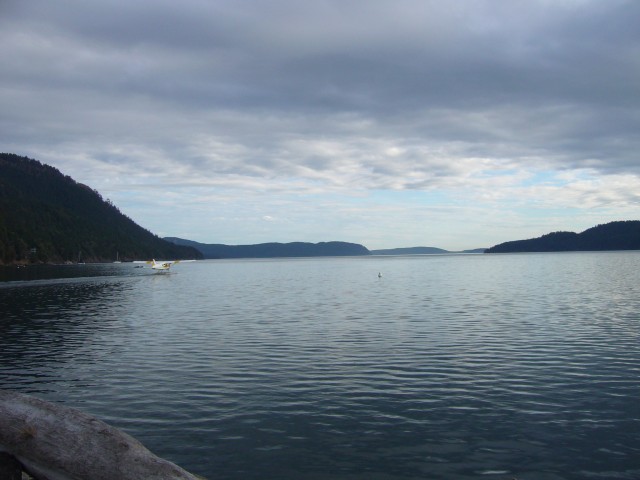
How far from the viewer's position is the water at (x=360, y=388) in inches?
673

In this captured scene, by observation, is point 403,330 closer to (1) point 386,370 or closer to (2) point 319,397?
(1) point 386,370

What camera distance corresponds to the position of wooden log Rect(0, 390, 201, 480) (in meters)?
9.95

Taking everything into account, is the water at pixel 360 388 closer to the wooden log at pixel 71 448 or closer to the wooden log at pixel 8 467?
the wooden log at pixel 8 467

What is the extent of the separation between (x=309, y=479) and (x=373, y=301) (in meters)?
56.7

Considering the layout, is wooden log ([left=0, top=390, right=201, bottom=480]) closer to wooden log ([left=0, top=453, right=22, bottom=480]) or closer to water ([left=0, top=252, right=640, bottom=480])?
wooden log ([left=0, top=453, right=22, bottom=480])

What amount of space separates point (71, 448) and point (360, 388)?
1699 centimetres

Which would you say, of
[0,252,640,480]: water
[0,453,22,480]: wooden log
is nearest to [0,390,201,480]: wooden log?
[0,453,22,480]: wooden log

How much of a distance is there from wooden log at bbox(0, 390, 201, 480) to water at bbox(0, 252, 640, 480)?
6.68m

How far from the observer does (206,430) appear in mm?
19844

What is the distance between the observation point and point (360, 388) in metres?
25.6

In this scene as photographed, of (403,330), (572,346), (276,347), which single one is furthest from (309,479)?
(403,330)


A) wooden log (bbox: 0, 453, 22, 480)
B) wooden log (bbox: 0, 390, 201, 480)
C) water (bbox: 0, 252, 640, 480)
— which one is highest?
wooden log (bbox: 0, 390, 201, 480)

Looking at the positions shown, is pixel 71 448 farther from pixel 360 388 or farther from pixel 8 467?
pixel 360 388

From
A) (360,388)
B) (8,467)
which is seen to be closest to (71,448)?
(8,467)
